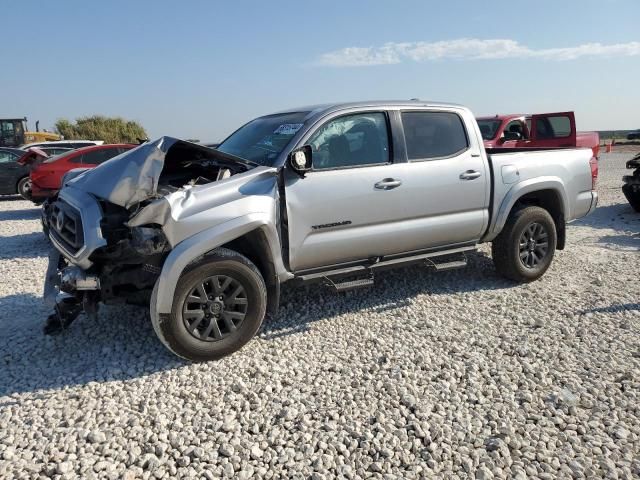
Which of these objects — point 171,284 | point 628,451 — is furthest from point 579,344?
point 171,284

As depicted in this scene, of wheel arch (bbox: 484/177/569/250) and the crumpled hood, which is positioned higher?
the crumpled hood

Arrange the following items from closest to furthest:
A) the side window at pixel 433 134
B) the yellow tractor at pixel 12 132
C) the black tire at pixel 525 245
Result: the side window at pixel 433 134 < the black tire at pixel 525 245 < the yellow tractor at pixel 12 132

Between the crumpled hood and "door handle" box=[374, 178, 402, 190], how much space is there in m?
1.20

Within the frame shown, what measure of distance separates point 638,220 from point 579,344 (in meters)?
7.16

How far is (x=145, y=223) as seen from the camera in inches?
141

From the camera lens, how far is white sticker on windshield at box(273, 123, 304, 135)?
4469mm

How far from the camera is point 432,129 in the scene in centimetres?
509

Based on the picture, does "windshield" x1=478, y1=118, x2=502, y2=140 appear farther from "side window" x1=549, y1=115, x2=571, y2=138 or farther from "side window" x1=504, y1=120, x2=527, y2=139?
"side window" x1=549, y1=115, x2=571, y2=138

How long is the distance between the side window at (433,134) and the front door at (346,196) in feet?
0.88

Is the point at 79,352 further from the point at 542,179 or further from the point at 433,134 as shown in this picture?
the point at 542,179

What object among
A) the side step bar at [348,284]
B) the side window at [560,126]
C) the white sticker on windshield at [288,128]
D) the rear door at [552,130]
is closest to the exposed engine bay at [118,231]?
the white sticker on windshield at [288,128]

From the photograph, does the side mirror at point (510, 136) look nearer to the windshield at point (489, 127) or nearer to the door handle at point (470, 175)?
the windshield at point (489, 127)

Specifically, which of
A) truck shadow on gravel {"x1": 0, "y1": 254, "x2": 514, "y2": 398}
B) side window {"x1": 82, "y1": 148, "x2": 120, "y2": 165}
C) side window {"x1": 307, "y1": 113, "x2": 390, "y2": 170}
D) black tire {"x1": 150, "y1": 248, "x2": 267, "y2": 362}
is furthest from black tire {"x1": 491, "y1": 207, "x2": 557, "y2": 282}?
side window {"x1": 82, "y1": 148, "x2": 120, "y2": 165}

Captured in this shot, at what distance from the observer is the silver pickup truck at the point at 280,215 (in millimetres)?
3707
